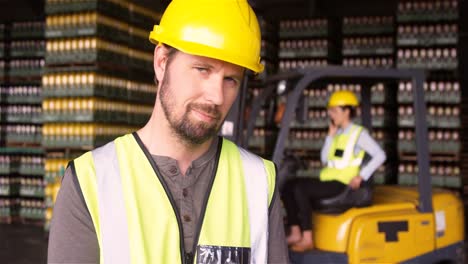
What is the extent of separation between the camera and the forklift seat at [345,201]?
16.8ft

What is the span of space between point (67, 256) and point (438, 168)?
9.87 m

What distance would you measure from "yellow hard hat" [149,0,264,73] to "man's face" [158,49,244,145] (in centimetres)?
3

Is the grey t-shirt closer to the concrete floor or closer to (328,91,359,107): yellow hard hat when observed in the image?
(328,91,359,107): yellow hard hat

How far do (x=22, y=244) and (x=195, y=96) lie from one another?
846 cm

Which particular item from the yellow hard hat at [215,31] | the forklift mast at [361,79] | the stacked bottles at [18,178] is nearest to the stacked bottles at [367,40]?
the forklift mast at [361,79]

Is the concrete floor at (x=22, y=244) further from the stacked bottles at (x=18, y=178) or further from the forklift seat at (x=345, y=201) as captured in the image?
the forklift seat at (x=345, y=201)

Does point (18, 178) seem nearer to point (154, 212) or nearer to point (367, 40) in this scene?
point (367, 40)

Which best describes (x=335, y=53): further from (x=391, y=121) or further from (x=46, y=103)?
(x=46, y=103)

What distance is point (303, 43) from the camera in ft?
37.9

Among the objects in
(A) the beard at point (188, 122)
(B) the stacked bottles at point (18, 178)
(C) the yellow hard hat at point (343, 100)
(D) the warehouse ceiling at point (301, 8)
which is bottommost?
(B) the stacked bottles at point (18, 178)

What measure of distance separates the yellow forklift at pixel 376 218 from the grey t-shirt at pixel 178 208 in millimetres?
3211

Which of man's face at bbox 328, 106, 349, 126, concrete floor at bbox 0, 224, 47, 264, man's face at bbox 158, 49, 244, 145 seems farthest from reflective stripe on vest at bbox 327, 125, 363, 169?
concrete floor at bbox 0, 224, 47, 264

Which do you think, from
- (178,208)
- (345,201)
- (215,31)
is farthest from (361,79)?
(178,208)

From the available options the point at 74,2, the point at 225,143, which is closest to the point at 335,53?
the point at 74,2
